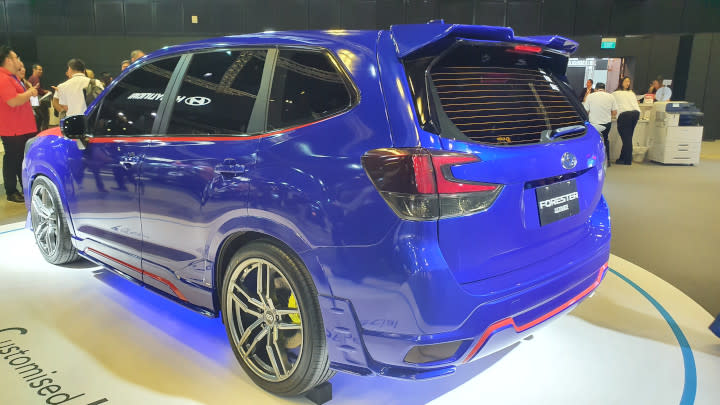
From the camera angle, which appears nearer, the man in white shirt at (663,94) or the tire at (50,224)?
the tire at (50,224)

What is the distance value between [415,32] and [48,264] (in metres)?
3.52

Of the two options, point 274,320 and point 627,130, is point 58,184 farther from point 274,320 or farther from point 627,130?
point 627,130

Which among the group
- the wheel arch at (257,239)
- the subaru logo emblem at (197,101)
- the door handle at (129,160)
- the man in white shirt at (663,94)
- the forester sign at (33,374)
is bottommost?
the forester sign at (33,374)

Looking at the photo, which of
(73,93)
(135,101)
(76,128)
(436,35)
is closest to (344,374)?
(436,35)

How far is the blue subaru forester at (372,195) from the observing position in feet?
5.61

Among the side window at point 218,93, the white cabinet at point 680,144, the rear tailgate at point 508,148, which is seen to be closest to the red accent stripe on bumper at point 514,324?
the rear tailgate at point 508,148

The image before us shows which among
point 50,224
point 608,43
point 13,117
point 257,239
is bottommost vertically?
point 50,224

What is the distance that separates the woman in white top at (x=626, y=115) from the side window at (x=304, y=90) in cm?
911

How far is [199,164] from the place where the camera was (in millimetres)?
2324

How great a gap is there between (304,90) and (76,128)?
1795 mm

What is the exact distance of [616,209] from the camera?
607 centimetres

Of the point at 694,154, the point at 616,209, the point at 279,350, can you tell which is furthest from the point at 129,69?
the point at 694,154

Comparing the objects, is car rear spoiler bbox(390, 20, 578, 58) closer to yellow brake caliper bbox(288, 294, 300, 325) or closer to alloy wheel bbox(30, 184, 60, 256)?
yellow brake caliper bbox(288, 294, 300, 325)

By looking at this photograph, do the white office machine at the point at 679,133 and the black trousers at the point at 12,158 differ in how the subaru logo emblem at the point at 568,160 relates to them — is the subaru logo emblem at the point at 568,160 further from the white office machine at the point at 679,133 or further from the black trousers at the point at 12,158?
the white office machine at the point at 679,133
